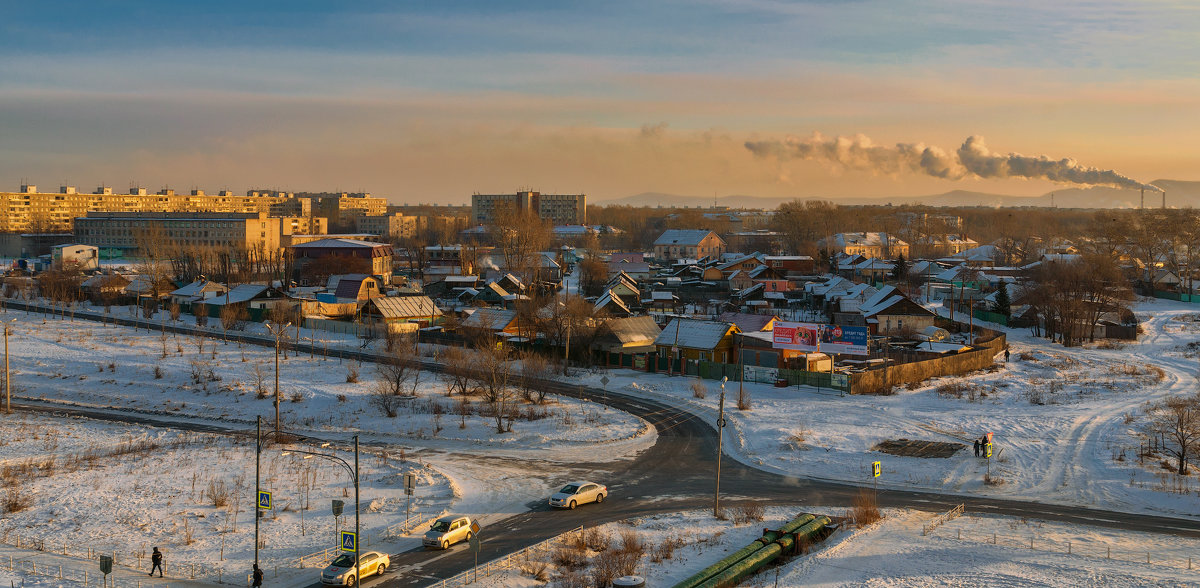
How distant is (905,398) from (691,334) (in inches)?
522

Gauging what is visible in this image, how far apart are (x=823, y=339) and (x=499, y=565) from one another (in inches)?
1191

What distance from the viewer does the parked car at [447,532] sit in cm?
2431

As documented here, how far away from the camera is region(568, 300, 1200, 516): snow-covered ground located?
Answer: 31.3m

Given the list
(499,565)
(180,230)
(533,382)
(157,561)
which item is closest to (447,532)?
(499,565)

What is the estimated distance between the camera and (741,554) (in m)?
23.3

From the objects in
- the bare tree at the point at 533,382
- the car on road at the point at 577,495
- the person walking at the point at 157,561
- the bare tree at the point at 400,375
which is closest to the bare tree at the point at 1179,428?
the car on road at the point at 577,495

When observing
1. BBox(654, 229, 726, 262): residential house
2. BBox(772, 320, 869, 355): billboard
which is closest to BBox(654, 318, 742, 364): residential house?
BBox(772, 320, 869, 355): billboard

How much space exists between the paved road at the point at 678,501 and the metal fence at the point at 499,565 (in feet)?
1.31

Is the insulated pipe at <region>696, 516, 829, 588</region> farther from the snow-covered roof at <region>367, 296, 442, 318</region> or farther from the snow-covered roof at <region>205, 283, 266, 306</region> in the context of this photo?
the snow-covered roof at <region>205, 283, 266, 306</region>

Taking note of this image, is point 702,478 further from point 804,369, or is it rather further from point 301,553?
point 804,369

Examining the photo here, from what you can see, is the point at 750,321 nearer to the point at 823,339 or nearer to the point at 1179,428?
the point at 823,339

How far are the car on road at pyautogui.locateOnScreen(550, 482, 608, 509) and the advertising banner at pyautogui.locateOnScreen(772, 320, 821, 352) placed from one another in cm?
2233

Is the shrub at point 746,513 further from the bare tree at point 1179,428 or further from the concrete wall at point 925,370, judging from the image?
the concrete wall at point 925,370

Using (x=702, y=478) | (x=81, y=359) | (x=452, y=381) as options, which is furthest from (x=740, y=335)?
(x=81, y=359)
